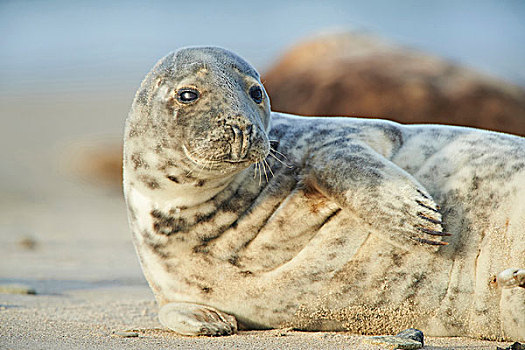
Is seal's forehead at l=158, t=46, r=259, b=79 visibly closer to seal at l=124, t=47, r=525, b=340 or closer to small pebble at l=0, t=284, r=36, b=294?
seal at l=124, t=47, r=525, b=340

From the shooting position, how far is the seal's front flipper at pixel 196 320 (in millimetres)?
2957

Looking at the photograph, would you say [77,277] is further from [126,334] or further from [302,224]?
[302,224]

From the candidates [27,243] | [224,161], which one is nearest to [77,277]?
[27,243]

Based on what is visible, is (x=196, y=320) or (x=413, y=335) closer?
(x=413, y=335)

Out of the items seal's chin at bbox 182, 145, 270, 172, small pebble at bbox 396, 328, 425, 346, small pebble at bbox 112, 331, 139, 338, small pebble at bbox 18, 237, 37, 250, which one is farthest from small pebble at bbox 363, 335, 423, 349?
small pebble at bbox 18, 237, 37, 250

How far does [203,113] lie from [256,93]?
0.32 metres

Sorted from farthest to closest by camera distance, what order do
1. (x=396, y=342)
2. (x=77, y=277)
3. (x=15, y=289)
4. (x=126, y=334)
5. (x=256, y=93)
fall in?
(x=77, y=277) < (x=15, y=289) < (x=256, y=93) < (x=126, y=334) < (x=396, y=342)

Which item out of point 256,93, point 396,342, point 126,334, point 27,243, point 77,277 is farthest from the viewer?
point 27,243

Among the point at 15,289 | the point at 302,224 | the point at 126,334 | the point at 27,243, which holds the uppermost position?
the point at 302,224

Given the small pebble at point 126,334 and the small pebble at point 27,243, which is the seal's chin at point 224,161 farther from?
the small pebble at point 27,243

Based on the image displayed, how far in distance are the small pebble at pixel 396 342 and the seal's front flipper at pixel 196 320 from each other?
60cm

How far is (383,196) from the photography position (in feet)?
9.42

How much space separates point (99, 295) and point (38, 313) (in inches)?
28.3

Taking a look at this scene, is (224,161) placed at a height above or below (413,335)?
above
